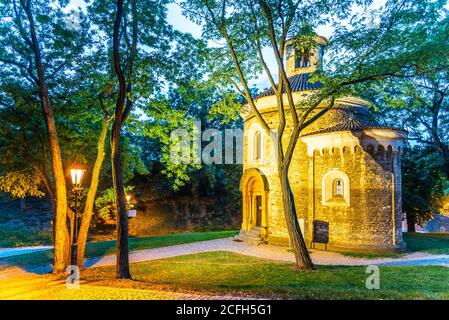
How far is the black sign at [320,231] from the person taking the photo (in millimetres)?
15475

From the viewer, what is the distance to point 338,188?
611 inches

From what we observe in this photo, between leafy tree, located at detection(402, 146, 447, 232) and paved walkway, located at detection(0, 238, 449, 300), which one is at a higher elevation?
leafy tree, located at detection(402, 146, 447, 232)

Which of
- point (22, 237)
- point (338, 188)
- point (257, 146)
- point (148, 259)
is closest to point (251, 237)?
point (257, 146)

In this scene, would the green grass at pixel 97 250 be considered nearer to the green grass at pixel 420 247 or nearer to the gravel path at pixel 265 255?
the gravel path at pixel 265 255

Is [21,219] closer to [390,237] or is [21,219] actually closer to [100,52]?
[100,52]

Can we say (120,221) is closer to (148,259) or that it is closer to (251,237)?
(148,259)

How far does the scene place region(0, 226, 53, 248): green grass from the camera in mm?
23672

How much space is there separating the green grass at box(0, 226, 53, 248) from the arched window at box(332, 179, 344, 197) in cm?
A: 2213

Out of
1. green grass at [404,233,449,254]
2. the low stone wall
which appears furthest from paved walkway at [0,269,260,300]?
the low stone wall

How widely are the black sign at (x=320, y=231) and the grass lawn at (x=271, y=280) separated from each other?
154 inches

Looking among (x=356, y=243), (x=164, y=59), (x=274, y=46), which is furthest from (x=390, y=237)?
(x=164, y=59)

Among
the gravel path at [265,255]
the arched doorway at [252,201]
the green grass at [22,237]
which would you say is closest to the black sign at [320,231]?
the gravel path at [265,255]

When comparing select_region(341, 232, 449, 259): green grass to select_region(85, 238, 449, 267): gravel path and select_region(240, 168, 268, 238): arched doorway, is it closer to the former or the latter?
select_region(85, 238, 449, 267): gravel path

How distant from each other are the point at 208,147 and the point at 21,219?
19797mm
